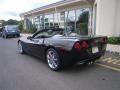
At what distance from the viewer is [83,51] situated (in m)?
4.05

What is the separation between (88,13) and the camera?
43.6 ft

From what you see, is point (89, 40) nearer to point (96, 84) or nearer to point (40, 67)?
point (96, 84)

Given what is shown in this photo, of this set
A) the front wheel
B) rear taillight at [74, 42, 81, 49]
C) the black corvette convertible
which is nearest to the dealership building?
the black corvette convertible

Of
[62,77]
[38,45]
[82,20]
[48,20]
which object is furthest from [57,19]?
[62,77]

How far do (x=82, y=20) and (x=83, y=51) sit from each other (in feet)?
34.6

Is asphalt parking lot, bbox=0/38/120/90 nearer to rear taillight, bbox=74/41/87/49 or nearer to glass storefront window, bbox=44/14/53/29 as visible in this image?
rear taillight, bbox=74/41/87/49

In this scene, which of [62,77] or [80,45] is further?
[62,77]

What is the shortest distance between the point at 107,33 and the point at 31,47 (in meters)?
5.43

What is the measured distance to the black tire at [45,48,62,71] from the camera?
4.49m

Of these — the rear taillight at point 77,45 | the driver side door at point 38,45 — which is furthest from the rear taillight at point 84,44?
the driver side door at point 38,45

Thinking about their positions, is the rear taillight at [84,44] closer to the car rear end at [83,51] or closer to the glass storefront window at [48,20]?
the car rear end at [83,51]

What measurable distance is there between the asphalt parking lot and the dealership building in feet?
15.2

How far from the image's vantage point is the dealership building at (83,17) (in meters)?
9.05

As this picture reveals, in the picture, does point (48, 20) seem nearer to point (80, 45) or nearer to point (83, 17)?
point (83, 17)
